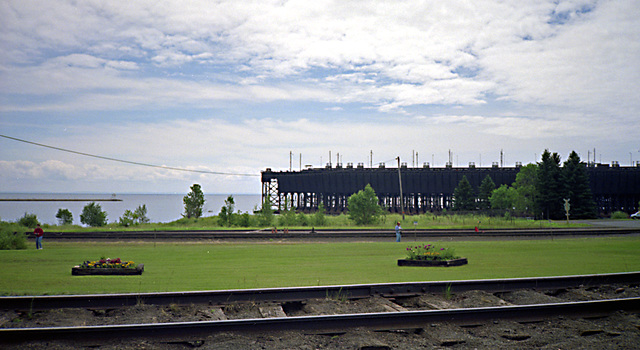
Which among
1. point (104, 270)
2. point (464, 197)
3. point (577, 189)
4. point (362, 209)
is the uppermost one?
point (577, 189)

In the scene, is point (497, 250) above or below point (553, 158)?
below

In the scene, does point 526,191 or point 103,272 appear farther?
point 526,191

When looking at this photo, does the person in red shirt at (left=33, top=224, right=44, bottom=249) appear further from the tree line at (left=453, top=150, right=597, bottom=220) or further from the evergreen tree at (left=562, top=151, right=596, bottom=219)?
the evergreen tree at (left=562, top=151, right=596, bottom=219)

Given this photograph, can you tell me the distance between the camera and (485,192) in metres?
82.1

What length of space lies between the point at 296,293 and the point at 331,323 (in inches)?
94.3

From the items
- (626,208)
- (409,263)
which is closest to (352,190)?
(626,208)

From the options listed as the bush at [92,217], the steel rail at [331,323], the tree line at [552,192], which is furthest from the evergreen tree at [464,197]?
the steel rail at [331,323]

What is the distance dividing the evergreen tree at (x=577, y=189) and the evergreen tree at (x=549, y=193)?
43.4 inches

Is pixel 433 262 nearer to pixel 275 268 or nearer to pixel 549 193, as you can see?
pixel 275 268

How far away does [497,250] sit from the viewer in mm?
22344

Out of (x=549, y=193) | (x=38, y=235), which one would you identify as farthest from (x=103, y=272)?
(x=549, y=193)

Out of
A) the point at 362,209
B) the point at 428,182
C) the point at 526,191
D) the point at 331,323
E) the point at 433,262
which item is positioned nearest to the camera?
the point at 331,323

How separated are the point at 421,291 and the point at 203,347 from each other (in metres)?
5.69

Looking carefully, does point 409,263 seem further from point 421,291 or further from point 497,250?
point 497,250
